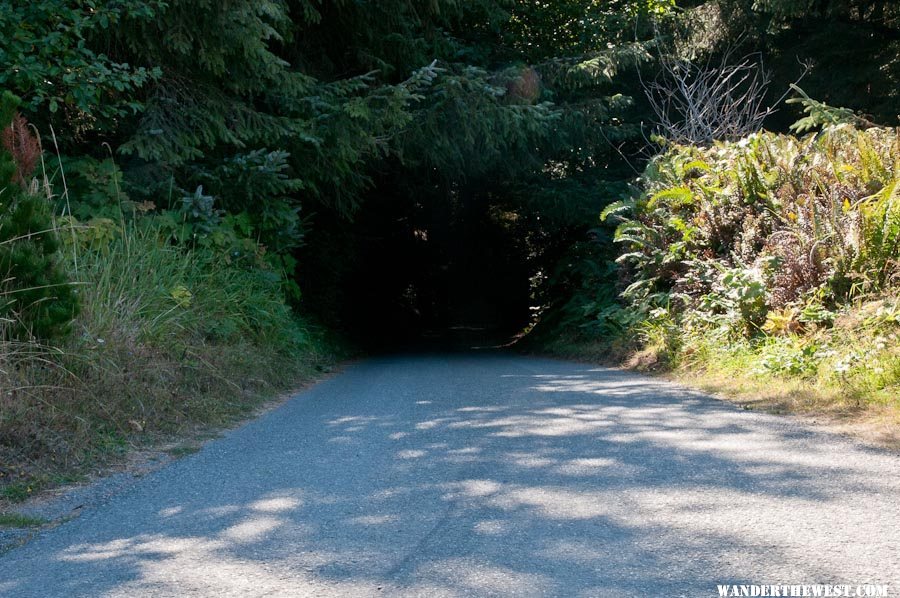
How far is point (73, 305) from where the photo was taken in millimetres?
6762

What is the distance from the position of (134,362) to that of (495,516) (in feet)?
15.6

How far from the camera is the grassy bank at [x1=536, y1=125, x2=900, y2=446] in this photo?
804 centimetres

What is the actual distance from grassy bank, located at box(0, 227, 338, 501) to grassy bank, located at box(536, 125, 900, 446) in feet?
19.1

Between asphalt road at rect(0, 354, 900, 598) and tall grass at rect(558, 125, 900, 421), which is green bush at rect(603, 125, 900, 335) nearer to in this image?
tall grass at rect(558, 125, 900, 421)

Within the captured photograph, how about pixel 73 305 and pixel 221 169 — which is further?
pixel 221 169

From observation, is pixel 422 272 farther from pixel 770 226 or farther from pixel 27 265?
pixel 27 265

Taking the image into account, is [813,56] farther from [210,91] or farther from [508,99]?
[210,91]

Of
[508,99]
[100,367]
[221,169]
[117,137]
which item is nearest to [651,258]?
[508,99]

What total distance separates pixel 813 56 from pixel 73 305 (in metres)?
17.8

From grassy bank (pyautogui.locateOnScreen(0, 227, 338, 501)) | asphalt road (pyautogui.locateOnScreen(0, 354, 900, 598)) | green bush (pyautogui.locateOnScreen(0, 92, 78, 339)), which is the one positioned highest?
green bush (pyautogui.locateOnScreen(0, 92, 78, 339))

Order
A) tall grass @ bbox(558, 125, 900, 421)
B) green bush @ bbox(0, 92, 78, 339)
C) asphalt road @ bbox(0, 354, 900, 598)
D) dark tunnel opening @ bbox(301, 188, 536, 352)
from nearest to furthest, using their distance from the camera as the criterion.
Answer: asphalt road @ bbox(0, 354, 900, 598) → green bush @ bbox(0, 92, 78, 339) → tall grass @ bbox(558, 125, 900, 421) → dark tunnel opening @ bbox(301, 188, 536, 352)

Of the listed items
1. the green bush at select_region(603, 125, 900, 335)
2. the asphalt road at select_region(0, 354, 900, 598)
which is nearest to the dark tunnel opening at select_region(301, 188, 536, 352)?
the green bush at select_region(603, 125, 900, 335)

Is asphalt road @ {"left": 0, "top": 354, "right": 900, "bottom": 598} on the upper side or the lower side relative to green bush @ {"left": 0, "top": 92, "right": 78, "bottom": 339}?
lower

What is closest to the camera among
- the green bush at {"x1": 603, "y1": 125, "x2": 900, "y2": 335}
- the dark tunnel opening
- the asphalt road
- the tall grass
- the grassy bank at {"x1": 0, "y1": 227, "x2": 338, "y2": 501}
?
the asphalt road
